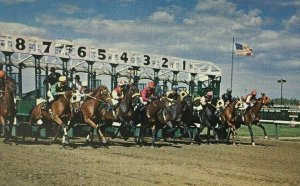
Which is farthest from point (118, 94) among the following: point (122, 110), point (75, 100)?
point (75, 100)

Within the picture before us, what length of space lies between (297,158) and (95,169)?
7.47 metres

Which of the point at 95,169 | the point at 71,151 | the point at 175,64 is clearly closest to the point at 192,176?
the point at 95,169

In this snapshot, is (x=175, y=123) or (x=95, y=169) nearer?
(x=95, y=169)

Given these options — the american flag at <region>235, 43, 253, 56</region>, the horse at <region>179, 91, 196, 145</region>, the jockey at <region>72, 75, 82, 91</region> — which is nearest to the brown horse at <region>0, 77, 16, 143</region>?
the jockey at <region>72, 75, 82, 91</region>

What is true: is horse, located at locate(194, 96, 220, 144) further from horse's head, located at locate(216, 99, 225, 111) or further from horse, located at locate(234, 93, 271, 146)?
horse, located at locate(234, 93, 271, 146)

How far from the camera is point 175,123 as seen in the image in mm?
17891

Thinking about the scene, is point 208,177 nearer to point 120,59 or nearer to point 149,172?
point 149,172

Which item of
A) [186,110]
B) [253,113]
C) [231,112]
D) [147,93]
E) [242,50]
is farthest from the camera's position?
[242,50]

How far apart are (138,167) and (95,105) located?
223 inches

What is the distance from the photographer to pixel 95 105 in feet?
52.3

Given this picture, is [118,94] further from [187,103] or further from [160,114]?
[187,103]

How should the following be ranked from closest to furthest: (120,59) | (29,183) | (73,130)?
(29,183) < (73,130) < (120,59)

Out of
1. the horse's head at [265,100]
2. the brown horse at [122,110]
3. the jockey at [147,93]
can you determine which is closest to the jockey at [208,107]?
the horse's head at [265,100]

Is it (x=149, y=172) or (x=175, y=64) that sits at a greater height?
(x=175, y=64)
